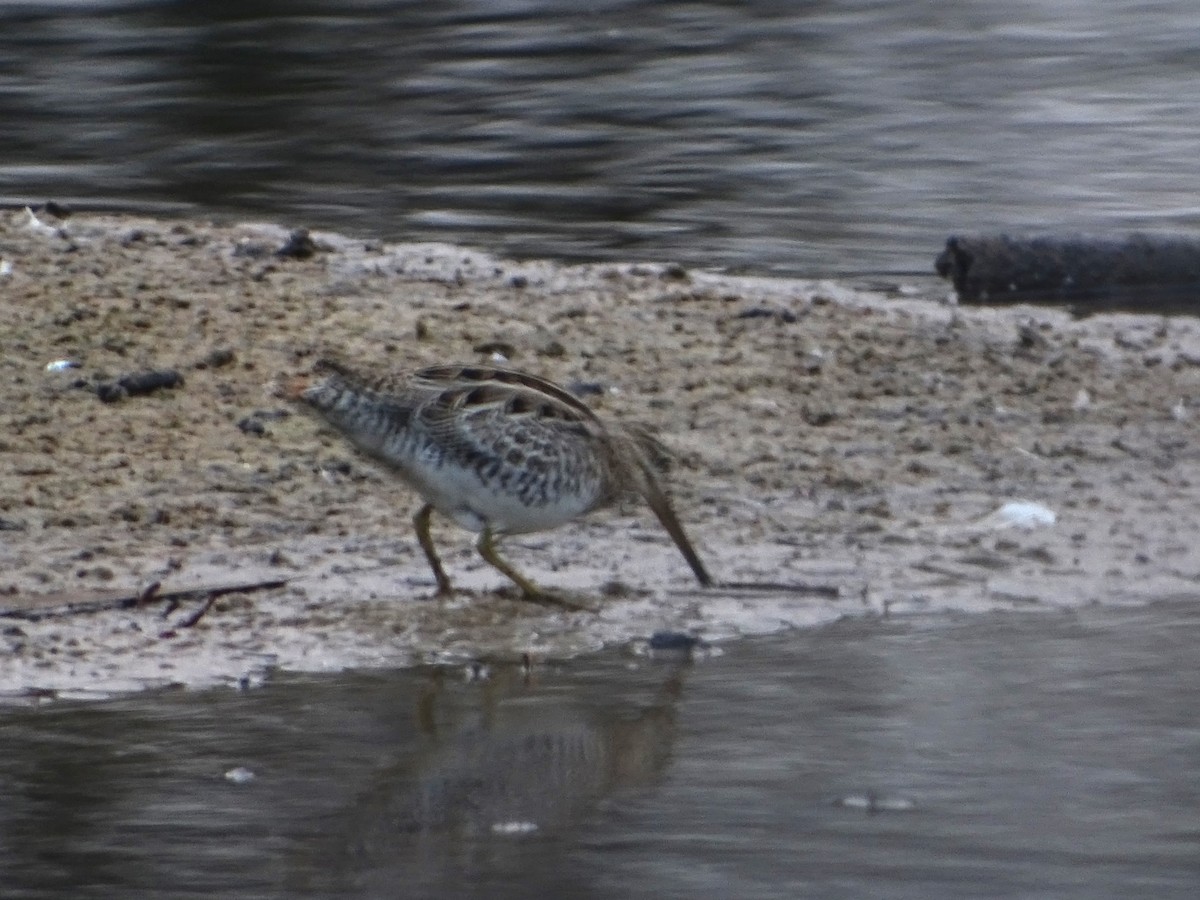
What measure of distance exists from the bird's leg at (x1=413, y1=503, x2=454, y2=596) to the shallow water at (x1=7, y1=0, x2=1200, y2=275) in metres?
4.59

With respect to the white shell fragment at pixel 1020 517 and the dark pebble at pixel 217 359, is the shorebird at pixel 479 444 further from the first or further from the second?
the dark pebble at pixel 217 359

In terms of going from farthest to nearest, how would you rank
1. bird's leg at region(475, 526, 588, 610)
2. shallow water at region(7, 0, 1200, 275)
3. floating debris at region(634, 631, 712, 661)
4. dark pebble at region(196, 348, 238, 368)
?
shallow water at region(7, 0, 1200, 275) < dark pebble at region(196, 348, 238, 368) < bird's leg at region(475, 526, 588, 610) < floating debris at region(634, 631, 712, 661)

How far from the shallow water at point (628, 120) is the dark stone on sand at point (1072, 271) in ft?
2.51

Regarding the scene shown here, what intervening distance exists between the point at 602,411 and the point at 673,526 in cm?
159

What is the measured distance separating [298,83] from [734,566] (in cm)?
1095

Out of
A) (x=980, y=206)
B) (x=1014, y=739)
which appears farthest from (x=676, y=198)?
(x=1014, y=739)

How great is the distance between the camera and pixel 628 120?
15.4m

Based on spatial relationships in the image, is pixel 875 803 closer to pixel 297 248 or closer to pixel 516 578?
pixel 516 578

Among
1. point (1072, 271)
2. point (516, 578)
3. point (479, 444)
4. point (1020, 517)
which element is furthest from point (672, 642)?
point (1072, 271)

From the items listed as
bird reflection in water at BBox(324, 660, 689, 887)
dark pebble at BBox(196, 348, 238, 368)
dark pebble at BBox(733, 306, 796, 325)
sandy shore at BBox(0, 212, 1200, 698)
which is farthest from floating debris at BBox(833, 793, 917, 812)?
dark pebble at BBox(733, 306, 796, 325)

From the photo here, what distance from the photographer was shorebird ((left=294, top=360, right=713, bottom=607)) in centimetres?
632

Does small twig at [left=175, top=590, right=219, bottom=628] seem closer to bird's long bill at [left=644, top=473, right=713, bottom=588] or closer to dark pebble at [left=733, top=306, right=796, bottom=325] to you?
bird's long bill at [left=644, top=473, right=713, bottom=588]

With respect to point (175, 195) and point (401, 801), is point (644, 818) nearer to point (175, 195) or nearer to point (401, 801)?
point (401, 801)

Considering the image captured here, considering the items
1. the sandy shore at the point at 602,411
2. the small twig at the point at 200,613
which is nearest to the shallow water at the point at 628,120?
the sandy shore at the point at 602,411
